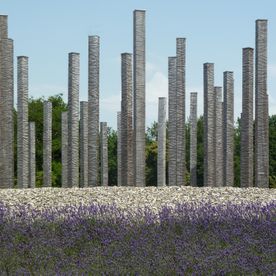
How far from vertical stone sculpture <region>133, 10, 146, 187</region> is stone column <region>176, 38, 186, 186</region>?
94cm

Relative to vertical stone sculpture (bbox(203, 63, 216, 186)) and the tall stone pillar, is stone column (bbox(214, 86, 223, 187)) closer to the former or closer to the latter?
vertical stone sculpture (bbox(203, 63, 216, 186))

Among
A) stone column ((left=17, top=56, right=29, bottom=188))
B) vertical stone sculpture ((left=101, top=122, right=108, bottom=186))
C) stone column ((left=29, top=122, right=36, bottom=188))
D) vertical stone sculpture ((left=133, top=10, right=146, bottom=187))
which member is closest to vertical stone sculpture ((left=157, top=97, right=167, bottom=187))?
vertical stone sculpture ((left=133, top=10, right=146, bottom=187))

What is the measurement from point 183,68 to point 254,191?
341 cm

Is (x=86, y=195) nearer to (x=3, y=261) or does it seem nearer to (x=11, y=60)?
(x=11, y=60)

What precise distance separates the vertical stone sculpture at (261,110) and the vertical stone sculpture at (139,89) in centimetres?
226

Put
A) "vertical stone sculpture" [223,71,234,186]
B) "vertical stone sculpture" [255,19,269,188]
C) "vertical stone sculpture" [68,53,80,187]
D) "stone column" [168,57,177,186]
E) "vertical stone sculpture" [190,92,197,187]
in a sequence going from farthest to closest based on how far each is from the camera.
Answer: "vertical stone sculpture" [190,92,197,187] < "vertical stone sculpture" [223,71,234,186] < "vertical stone sculpture" [68,53,80,187] < "stone column" [168,57,177,186] < "vertical stone sculpture" [255,19,269,188]

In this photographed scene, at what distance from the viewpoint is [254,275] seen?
5164 millimetres

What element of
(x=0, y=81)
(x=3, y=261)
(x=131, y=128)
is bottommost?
(x=3, y=261)

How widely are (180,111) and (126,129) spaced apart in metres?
1.22

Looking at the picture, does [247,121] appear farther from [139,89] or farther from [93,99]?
[93,99]

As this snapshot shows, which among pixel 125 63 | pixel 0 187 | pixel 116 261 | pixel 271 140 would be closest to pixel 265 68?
pixel 125 63

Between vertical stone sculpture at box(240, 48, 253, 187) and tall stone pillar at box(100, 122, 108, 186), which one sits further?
tall stone pillar at box(100, 122, 108, 186)

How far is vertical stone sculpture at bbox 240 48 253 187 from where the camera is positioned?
14766 mm

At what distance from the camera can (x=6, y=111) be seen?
48.2ft
